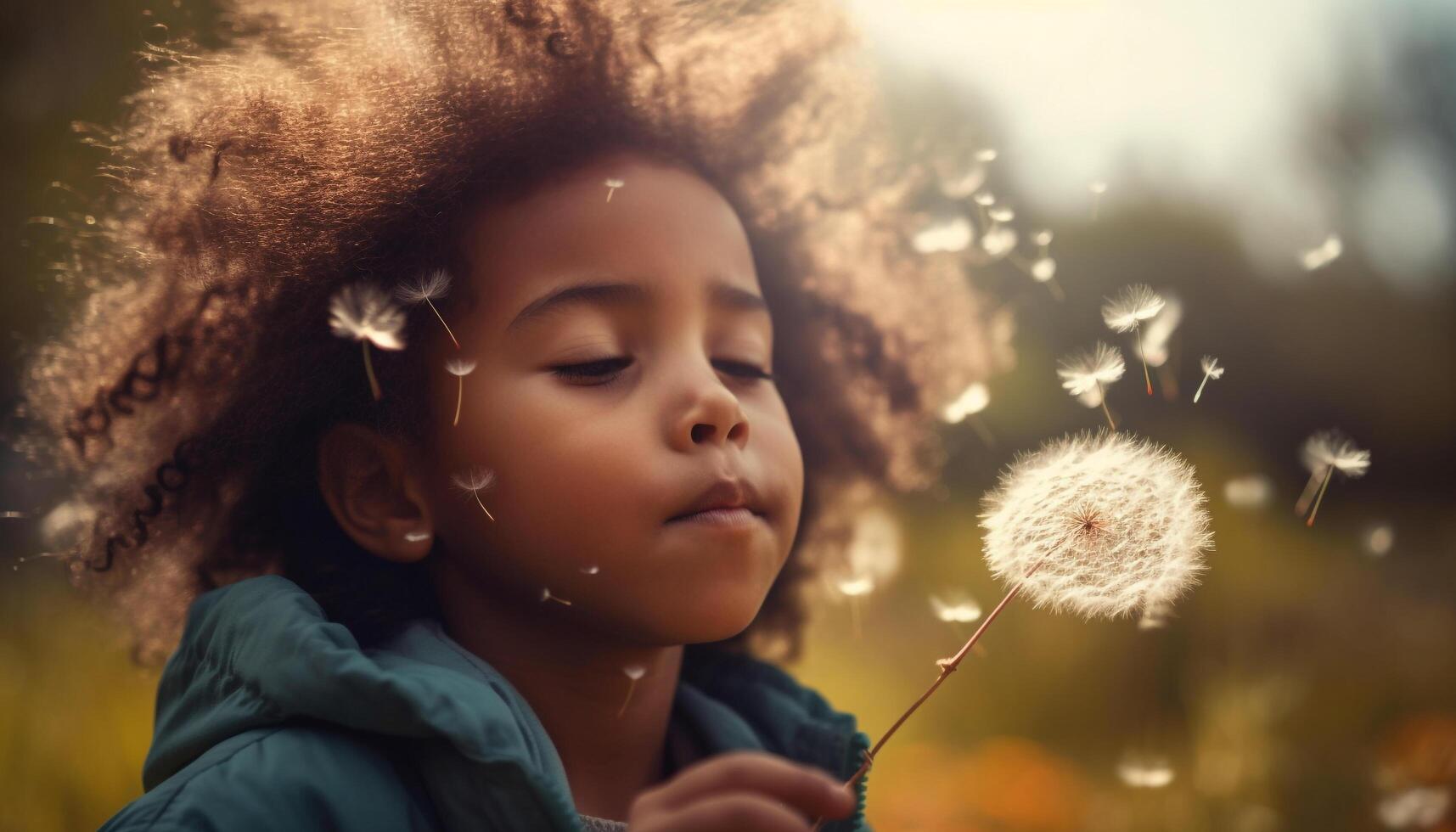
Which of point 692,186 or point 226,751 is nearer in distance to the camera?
point 226,751

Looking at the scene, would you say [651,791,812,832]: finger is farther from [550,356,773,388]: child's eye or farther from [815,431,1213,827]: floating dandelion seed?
[550,356,773,388]: child's eye

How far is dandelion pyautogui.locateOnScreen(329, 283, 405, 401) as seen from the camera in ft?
3.29

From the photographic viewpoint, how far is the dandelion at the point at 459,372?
39.6 inches

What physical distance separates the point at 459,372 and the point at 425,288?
0.10 meters

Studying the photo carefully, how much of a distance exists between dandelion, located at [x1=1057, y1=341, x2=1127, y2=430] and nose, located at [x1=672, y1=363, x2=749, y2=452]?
1.14ft

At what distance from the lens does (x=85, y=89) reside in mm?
1935

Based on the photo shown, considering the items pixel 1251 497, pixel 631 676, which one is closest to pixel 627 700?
pixel 631 676

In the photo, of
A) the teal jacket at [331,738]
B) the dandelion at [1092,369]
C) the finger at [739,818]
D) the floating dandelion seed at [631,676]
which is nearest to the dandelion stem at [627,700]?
the floating dandelion seed at [631,676]

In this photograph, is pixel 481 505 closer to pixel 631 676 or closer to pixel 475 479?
pixel 475 479

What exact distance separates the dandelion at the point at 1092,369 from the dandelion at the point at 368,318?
683 millimetres

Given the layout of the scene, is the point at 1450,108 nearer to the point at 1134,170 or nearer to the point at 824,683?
the point at 1134,170

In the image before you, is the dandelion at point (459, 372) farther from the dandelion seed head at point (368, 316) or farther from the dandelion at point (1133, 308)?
the dandelion at point (1133, 308)

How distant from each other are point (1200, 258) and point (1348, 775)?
3.60 feet

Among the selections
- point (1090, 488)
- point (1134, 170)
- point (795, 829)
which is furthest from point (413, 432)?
point (1134, 170)
